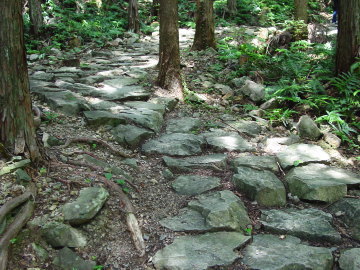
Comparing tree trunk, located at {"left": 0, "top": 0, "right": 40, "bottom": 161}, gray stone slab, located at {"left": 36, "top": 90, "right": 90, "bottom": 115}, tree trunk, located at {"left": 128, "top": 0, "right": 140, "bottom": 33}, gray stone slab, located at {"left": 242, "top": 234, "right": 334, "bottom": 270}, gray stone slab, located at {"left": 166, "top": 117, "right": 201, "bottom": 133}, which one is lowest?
gray stone slab, located at {"left": 242, "top": 234, "right": 334, "bottom": 270}

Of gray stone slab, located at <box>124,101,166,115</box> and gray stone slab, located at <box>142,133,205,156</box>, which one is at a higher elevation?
gray stone slab, located at <box>124,101,166,115</box>

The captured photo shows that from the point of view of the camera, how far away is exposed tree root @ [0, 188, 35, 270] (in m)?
2.45

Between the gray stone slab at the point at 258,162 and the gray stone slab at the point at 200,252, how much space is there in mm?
1346

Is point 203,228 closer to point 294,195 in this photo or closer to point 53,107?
point 294,195

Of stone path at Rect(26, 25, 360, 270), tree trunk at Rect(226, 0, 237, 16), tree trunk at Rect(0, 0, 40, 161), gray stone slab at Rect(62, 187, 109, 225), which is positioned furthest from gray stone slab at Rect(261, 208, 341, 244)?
tree trunk at Rect(226, 0, 237, 16)

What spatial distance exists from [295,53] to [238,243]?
6530mm

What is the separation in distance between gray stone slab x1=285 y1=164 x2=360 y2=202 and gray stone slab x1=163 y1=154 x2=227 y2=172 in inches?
34.4

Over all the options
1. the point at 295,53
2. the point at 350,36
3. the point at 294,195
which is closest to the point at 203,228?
the point at 294,195

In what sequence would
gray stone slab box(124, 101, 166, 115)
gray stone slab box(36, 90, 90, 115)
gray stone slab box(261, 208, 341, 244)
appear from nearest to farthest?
1. gray stone slab box(261, 208, 341, 244)
2. gray stone slab box(36, 90, 90, 115)
3. gray stone slab box(124, 101, 166, 115)

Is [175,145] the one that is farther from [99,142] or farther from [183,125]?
[99,142]

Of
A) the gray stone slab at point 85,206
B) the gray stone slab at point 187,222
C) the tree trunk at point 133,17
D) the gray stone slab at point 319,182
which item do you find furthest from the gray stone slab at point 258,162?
the tree trunk at point 133,17

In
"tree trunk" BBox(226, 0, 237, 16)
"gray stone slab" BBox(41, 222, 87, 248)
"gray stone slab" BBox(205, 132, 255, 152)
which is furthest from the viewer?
"tree trunk" BBox(226, 0, 237, 16)

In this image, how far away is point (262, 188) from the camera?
150 inches

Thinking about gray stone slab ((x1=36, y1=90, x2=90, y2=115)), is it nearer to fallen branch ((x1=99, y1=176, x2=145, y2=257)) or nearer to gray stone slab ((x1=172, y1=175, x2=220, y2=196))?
fallen branch ((x1=99, y1=176, x2=145, y2=257))
